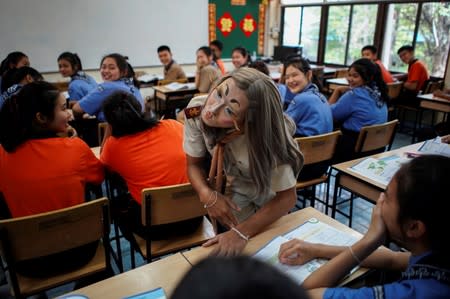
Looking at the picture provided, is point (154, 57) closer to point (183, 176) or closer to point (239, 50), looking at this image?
point (239, 50)

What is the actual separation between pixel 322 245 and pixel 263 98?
507mm

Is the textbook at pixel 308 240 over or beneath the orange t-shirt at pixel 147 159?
beneath

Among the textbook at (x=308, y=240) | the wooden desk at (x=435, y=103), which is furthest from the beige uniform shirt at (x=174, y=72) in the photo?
the textbook at (x=308, y=240)

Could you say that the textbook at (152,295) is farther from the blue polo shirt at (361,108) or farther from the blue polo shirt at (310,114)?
the blue polo shirt at (361,108)

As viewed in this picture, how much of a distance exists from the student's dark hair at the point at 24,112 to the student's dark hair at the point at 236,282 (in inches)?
56.2

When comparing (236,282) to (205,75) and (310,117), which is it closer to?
(310,117)

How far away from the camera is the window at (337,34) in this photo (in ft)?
22.1

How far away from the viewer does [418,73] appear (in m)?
5.14

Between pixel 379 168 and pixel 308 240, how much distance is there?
1019mm

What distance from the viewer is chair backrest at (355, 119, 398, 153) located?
2.47m

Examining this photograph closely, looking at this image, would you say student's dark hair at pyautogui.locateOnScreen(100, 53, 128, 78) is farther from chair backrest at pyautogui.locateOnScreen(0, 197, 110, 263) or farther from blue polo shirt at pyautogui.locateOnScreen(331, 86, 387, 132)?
chair backrest at pyautogui.locateOnScreen(0, 197, 110, 263)

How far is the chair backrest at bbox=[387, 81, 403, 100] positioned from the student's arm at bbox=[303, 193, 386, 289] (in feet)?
14.2

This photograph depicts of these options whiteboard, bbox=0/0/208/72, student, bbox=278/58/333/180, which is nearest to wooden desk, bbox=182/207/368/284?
student, bbox=278/58/333/180

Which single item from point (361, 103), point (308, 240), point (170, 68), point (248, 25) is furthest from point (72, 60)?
point (248, 25)
